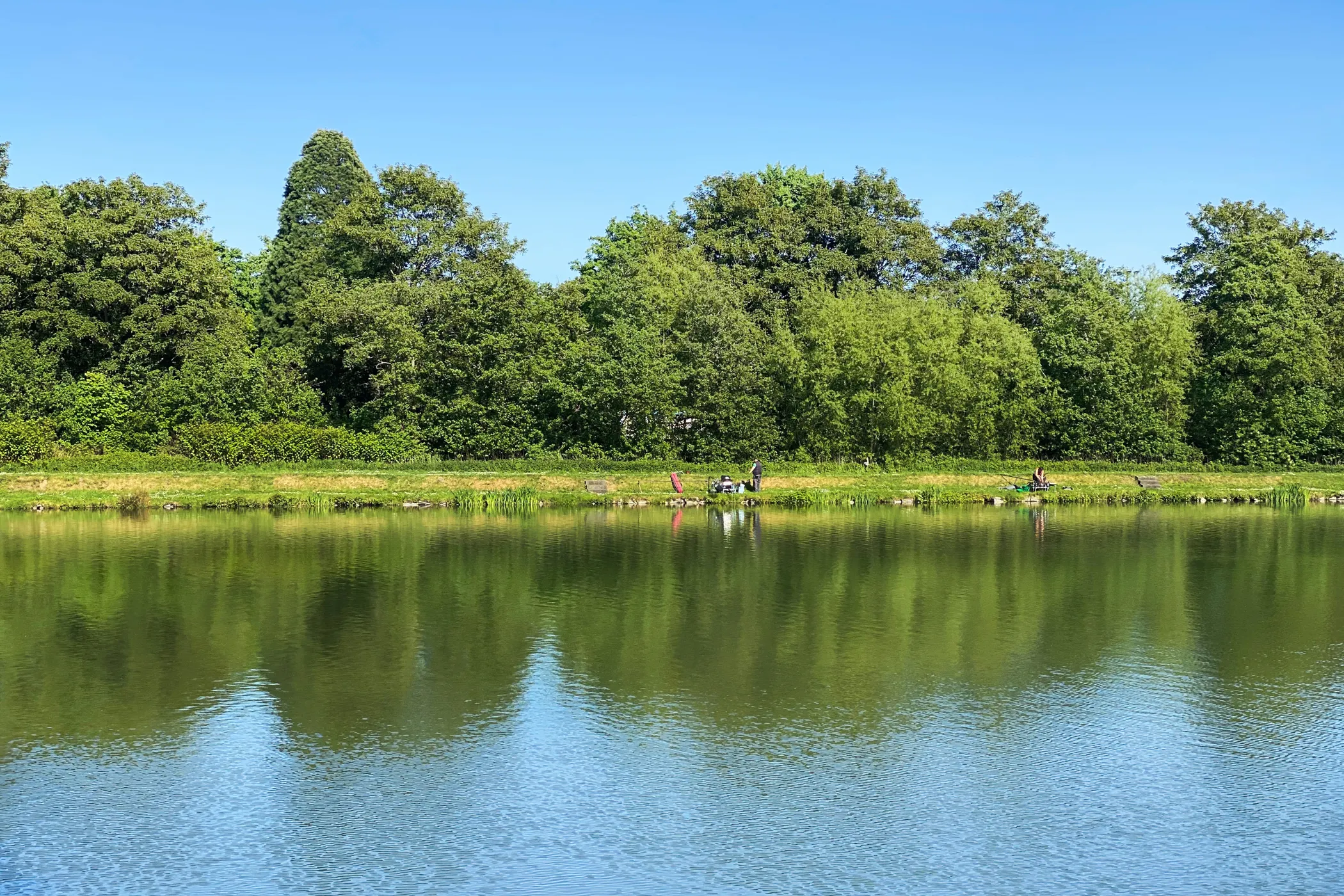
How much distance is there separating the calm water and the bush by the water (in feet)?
91.2

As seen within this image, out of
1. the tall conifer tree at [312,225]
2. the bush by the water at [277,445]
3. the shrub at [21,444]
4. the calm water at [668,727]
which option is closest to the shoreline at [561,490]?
the bush by the water at [277,445]

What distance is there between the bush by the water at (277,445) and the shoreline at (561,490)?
3.71m

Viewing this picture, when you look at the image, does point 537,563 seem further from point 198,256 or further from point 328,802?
point 198,256

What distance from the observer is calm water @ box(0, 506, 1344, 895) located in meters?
13.6

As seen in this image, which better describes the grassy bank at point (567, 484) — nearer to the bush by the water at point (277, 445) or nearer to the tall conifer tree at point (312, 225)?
the bush by the water at point (277, 445)

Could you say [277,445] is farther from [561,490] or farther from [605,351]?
[605,351]

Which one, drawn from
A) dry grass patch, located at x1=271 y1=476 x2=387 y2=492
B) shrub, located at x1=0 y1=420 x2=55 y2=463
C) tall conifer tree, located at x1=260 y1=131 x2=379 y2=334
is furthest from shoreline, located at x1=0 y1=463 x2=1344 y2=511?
tall conifer tree, located at x1=260 y1=131 x2=379 y2=334

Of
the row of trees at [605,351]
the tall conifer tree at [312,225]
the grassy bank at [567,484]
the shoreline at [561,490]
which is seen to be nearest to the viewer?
the shoreline at [561,490]

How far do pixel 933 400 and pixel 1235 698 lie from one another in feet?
177

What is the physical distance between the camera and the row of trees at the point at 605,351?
7094 cm

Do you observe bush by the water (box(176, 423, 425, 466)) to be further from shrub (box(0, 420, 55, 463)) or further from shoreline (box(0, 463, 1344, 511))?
shrub (box(0, 420, 55, 463))

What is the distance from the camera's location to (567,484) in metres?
62.0

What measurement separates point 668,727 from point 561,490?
42839 millimetres

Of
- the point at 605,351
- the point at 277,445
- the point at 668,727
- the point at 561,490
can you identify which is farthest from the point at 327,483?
the point at 668,727
